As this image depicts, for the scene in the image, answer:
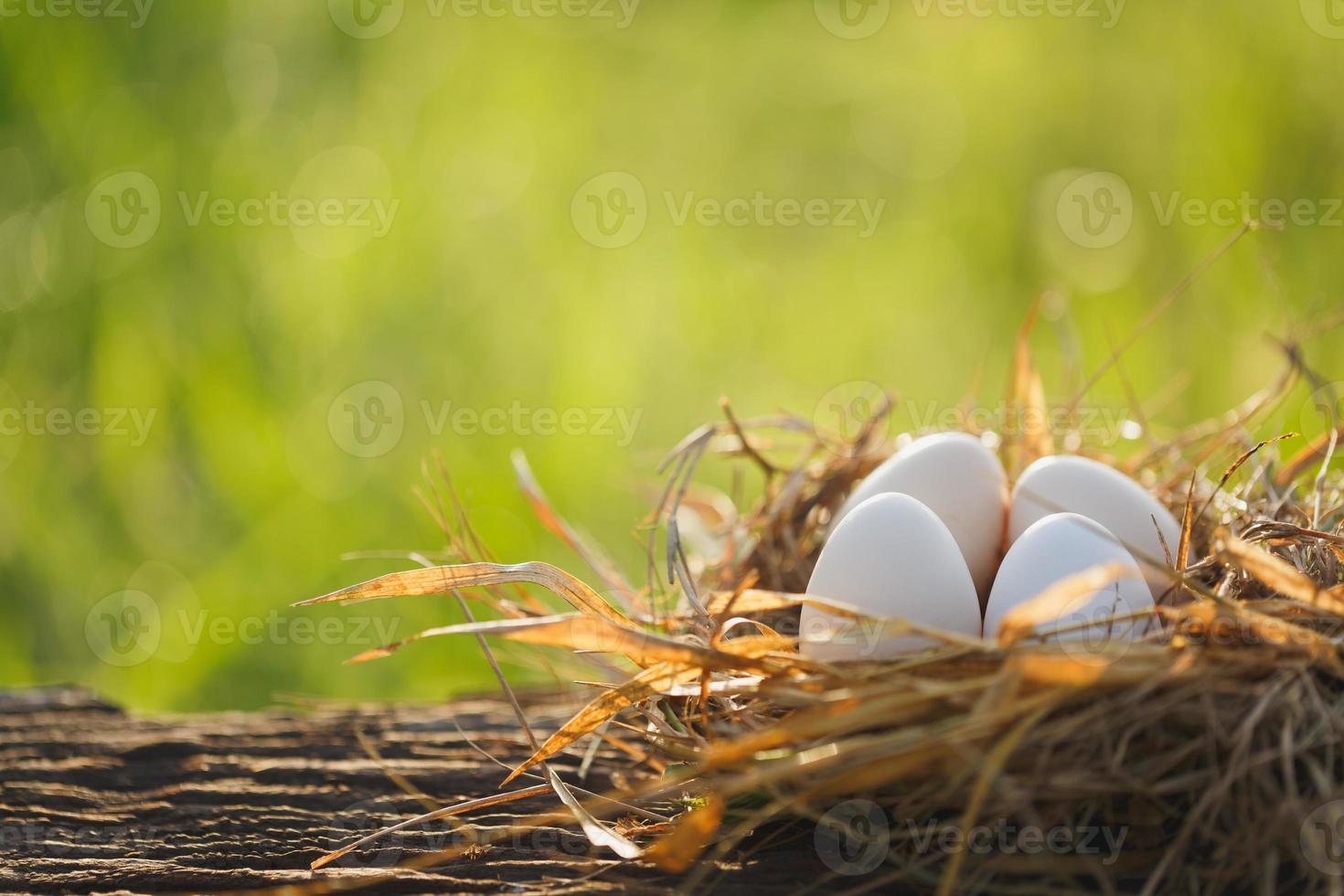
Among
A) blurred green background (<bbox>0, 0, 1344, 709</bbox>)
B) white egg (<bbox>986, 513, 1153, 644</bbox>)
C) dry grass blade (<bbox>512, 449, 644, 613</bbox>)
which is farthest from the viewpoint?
blurred green background (<bbox>0, 0, 1344, 709</bbox>)

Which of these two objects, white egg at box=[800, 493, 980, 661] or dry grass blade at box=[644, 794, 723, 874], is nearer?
dry grass blade at box=[644, 794, 723, 874]

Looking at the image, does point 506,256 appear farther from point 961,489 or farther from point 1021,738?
point 1021,738

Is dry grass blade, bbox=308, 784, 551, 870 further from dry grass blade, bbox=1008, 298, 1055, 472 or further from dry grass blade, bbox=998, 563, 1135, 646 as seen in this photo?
dry grass blade, bbox=1008, 298, 1055, 472

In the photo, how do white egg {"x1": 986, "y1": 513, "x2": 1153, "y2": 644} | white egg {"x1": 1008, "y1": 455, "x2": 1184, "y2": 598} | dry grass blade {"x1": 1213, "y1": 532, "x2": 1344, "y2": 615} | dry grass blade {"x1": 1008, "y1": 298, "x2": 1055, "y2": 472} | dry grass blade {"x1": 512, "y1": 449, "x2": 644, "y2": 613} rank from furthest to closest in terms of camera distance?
dry grass blade {"x1": 1008, "y1": 298, "x2": 1055, "y2": 472}
dry grass blade {"x1": 512, "y1": 449, "x2": 644, "y2": 613}
white egg {"x1": 1008, "y1": 455, "x2": 1184, "y2": 598}
white egg {"x1": 986, "y1": 513, "x2": 1153, "y2": 644}
dry grass blade {"x1": 1213, "y1": 532, "x2": 1344, "y2": 615}

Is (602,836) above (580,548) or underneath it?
underneath

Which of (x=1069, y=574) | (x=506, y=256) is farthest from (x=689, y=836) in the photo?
(x=506, y=256)

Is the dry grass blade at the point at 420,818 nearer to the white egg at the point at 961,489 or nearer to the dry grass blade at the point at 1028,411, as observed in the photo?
the white egg at the point at 961,489

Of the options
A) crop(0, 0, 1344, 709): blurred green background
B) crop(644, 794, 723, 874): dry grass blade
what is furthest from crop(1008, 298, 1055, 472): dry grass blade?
crop(644, 794, 723, 874): dry grass blade
